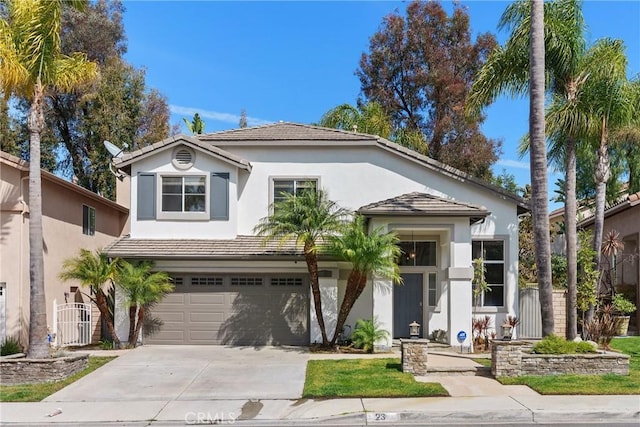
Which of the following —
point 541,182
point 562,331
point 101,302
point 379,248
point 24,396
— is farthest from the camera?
point 562,331

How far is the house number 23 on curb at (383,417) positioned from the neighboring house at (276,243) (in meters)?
6.72

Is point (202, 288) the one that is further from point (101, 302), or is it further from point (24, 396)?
point (24, 396)

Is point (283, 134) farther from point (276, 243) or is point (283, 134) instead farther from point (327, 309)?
point (327, 309)


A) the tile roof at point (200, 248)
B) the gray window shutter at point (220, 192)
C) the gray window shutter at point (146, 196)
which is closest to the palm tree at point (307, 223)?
the tile roof at point (200, 248)

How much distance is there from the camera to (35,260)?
40.7 ft

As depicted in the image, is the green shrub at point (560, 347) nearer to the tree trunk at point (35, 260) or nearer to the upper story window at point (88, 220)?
the tree trunk at point (35, 260)

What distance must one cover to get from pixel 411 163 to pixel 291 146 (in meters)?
3.78

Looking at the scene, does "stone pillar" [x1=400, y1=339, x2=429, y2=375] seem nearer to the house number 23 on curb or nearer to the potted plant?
the house number 23 on curb

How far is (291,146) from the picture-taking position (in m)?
17.7

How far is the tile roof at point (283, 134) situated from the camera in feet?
58.1

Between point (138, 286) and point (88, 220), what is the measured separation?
566cm

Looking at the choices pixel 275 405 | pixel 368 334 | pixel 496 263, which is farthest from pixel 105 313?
pixel 496 263

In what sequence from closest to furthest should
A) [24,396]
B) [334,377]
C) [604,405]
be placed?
[604,405] → [24,396] → [334,377]

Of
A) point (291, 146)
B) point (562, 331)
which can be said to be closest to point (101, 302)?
point (291, 146)
